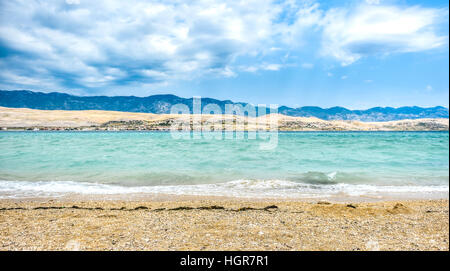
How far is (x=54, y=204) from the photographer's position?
9.98 m

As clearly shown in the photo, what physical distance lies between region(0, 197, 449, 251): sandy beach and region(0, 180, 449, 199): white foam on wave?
2142 millimetres

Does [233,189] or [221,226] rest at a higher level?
[221,226]

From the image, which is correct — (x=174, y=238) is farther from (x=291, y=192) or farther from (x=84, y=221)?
(x=291, y=192)

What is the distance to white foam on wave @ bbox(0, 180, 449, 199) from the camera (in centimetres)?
1220

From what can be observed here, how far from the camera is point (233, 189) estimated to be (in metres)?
13.3

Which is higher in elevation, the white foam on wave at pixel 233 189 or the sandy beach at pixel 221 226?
the sandy beach at pixel 221 226

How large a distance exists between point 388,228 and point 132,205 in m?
8.38

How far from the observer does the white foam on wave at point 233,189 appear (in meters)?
12.2

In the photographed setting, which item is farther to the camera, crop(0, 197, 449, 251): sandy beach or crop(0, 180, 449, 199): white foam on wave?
crop(0, 180, 449, 199): white foam on wave

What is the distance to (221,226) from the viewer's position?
7133 mm

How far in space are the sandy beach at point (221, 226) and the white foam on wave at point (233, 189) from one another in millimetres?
2142

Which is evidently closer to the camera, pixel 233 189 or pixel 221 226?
pixel 221 226

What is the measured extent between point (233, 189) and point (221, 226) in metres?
6.19

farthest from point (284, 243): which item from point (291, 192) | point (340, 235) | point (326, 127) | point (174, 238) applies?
point (326, 127)
